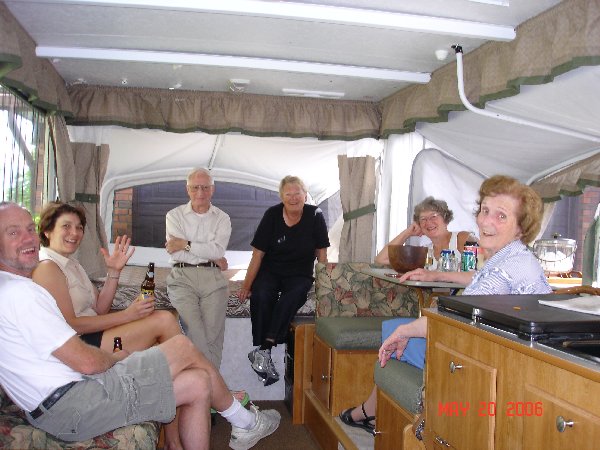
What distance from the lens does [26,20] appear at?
3.37 m

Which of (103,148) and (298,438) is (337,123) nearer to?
(103,148)

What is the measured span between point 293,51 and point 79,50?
4.63ft

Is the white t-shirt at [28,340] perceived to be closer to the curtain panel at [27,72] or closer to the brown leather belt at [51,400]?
the brown leather belt at [51,400]

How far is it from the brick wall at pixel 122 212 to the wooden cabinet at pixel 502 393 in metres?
4.47

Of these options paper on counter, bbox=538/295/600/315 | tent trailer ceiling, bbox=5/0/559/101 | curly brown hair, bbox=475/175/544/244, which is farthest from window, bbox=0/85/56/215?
paper on counter, bbox=538/295/600/315

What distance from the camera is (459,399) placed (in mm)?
1603

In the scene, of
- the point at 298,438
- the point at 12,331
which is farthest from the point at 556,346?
the point at 298,438

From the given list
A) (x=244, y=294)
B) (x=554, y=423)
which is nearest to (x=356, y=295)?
(x=244, y=294)

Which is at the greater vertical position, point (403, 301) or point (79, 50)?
point (79, 50)

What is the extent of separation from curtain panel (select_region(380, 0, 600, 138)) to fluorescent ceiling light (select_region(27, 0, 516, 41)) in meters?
0.16

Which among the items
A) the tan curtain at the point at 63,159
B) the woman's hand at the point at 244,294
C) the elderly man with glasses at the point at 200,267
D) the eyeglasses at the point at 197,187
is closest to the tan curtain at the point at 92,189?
the tan curtain at the point at 63,159

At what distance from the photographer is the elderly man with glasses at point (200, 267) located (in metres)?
3.97

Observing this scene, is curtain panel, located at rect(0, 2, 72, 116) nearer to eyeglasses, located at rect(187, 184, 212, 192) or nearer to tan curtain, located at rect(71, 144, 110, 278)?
tan curtain, located at rect(71, 144, 110, 278)

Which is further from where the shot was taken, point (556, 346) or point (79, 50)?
point (79, 50)
